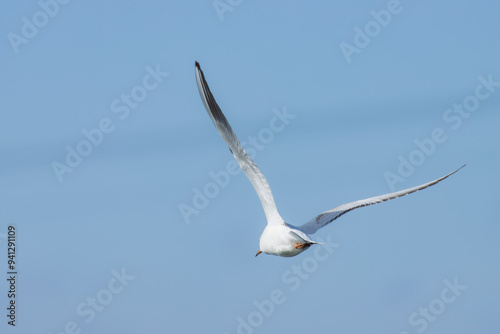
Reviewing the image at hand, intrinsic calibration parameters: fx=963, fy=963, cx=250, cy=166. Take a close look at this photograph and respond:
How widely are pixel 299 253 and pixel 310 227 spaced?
1827 millimetres

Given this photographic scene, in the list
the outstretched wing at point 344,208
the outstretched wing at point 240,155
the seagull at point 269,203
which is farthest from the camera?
the outstretched wing at point 344,208

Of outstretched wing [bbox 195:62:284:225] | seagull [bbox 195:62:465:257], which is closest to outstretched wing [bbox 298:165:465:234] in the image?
seagull [bbox 195:62:465:257]

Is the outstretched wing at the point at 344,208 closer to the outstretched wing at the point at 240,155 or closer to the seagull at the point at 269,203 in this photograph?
the seagull at the point at 269,203

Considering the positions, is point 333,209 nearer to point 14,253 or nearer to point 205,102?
point 205,102

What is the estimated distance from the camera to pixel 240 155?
20.0 metres

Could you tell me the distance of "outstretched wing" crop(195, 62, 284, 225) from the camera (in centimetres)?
1936

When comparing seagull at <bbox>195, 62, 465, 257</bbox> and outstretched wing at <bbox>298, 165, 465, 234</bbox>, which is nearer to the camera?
seagull at <bbox>195, 62, 465, 257</bbox>

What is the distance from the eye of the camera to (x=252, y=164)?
20.1 metres

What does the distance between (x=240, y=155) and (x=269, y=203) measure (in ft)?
4.04

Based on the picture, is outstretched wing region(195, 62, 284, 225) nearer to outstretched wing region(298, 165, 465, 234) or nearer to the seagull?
the seagull

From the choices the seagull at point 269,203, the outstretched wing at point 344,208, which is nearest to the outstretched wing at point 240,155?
the seagull at point 269,203

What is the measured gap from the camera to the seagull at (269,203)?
19.0 metres

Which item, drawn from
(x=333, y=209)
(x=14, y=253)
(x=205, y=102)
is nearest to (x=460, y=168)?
(x=333, y=209)

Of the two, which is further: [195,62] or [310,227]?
[310,227]
